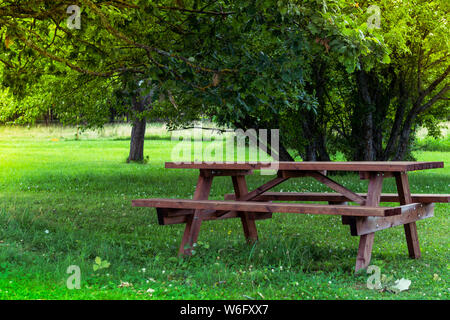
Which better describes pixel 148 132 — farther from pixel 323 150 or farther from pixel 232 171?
pixel 232 171

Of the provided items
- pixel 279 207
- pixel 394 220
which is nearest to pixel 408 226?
pixel 394 220

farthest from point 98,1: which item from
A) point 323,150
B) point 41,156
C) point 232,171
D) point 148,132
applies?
point 148,132

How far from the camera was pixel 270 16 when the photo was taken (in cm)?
670

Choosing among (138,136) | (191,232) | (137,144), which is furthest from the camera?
(137,144)

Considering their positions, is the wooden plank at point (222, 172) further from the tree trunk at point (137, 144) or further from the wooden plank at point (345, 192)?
the tree trunk at point (137, 144)

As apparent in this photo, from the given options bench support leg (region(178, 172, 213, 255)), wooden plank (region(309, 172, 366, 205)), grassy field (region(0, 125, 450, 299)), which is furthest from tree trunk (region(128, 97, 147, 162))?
wooden plank (region(309, 172, 366, 205))

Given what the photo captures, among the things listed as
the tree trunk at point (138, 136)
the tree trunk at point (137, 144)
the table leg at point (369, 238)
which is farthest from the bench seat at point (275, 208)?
the tree trunk at point (137, 144)

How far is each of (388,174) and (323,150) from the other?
1282 cm

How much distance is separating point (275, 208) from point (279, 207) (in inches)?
1.7

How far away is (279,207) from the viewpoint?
5805 mm

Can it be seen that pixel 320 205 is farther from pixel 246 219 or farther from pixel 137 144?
pixel 137 144

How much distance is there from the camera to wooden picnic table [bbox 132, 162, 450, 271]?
5.65 metres

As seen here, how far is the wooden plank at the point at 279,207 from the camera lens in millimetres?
5438

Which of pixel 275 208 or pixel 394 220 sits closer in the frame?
pixel 275 208
